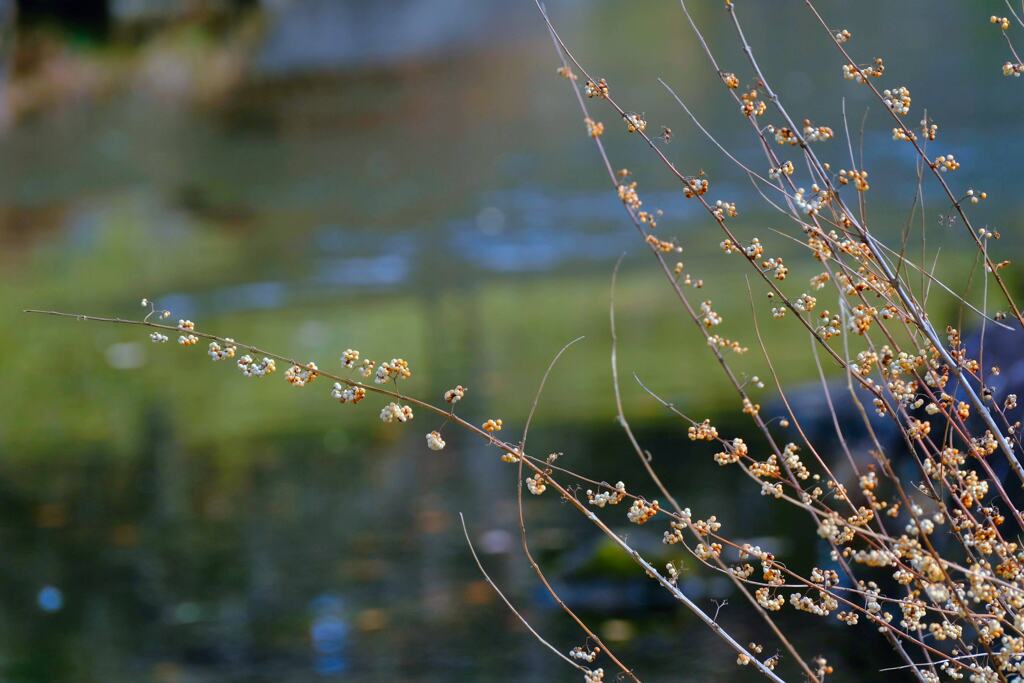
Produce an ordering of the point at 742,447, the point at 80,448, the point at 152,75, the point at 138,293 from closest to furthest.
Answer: the point at 742,447, the point at 80,448, the point at 138,293, the point at 152,75

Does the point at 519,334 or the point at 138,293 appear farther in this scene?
the point at 138,293

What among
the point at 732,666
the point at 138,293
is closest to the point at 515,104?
the point at 138,293

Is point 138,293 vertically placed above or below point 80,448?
below

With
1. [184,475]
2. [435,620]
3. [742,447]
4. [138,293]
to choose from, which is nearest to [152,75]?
[138,293]

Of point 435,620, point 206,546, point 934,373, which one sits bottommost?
point 206,546

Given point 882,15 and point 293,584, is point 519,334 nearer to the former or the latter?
point 293,584

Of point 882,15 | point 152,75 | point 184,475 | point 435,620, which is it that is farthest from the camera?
point 882,15
